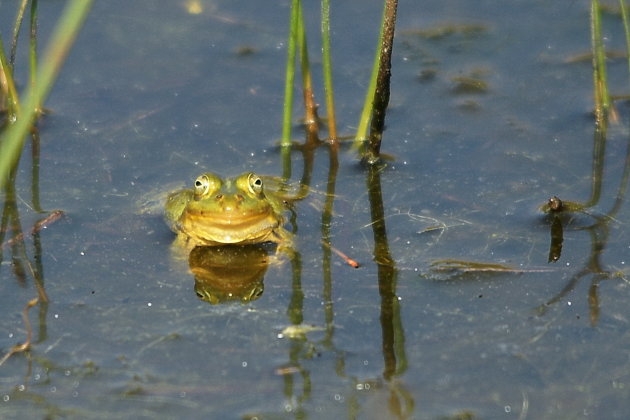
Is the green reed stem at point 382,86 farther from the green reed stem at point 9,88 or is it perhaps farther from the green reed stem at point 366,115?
the green reed stem at point 9,88

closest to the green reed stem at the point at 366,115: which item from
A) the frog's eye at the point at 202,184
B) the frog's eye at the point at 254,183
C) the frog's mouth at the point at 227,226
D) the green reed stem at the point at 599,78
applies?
the frog's eye at the point at 254,183

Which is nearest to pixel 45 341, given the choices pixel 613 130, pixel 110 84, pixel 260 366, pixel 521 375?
pixel 260 366

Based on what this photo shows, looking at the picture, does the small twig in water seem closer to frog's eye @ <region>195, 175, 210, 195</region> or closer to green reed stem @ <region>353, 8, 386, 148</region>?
frog's eye @ <region>195, 175, 210, 195</region>

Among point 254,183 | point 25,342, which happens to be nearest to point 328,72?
point 254,183

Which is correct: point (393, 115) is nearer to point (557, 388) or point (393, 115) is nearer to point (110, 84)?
point (110, 84)

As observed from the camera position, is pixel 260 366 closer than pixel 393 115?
Yes
